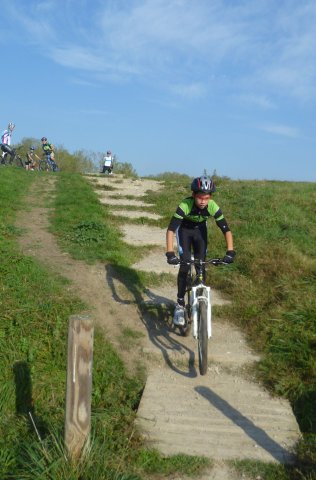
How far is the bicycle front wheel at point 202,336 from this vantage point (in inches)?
197

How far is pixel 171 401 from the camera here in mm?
4691

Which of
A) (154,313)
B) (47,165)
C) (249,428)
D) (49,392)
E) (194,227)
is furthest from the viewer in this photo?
(47,165)

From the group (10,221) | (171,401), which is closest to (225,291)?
(171,401)

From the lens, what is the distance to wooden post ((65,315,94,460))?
3471 millimetres

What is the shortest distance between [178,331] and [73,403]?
276 cm

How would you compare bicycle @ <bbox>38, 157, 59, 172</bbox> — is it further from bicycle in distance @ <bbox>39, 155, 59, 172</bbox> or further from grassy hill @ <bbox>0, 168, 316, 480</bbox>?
grassy hill @ <bbox>0, 168, 316, 480</bbox>

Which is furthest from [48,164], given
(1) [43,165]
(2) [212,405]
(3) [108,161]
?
(2) [212,405]

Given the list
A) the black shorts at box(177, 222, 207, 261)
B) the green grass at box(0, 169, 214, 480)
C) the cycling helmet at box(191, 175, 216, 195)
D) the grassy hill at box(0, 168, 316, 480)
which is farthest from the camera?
the black shorts at box(177, 222, 207, 261)

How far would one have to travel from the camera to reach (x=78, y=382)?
3.54 m

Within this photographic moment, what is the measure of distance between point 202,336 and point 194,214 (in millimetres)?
1528

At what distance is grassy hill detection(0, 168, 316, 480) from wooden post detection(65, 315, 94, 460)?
0.14m

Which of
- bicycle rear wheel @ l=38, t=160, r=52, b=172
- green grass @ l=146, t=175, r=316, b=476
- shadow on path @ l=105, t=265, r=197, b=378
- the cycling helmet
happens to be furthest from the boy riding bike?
bicycle rear wheel @ l=38, t=160, r=52, b=172

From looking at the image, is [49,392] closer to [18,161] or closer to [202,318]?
[202,318]

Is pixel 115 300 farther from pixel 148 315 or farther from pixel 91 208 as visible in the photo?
pixel 91 208
